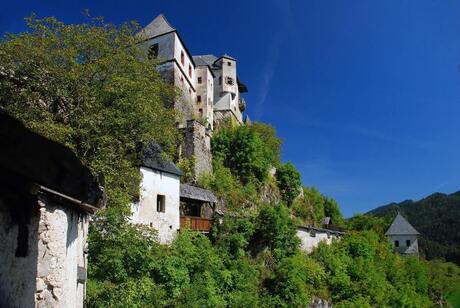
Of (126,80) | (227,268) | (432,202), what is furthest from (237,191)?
(432,202)

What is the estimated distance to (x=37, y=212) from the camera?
4.17m

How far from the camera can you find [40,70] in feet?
59.0

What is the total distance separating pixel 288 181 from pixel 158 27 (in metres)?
19.2

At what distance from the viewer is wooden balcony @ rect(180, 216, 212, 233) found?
81.4 feet

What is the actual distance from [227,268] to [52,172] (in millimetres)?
21353

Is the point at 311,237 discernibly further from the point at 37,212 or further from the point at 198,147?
the point at 37,212

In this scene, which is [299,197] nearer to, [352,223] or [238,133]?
[238,133]

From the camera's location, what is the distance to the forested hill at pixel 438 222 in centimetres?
8407

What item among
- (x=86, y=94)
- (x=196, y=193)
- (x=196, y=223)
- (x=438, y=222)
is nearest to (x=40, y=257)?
(x=86, y=94)

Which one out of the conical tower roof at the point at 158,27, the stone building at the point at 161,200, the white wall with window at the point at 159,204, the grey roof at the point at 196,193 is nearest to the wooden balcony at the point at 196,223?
the stone building at the point at 161,200

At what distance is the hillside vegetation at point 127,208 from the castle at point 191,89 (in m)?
3.28

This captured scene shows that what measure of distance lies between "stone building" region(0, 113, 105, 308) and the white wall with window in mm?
16761

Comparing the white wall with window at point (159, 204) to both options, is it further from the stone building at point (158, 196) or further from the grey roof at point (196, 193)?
the grey roof at point (196, 193)

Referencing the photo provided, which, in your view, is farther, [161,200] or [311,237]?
[311,237]
